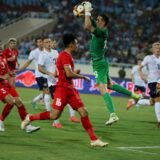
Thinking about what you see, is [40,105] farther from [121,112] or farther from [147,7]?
[147,7]

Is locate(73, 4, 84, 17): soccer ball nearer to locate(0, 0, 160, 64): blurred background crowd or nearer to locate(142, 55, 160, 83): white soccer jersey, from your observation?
locate(142, 55, 160, 83): white soccer jersey

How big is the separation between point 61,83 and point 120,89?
3792 mm

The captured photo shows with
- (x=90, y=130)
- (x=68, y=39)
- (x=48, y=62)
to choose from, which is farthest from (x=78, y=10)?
(x=48, y=62)

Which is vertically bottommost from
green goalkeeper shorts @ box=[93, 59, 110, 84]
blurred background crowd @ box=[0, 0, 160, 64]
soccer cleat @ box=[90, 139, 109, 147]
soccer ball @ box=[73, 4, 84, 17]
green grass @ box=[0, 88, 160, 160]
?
blurred background crowd @ box=[0, 0, 160, 64]

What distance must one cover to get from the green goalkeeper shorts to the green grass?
1.26 m

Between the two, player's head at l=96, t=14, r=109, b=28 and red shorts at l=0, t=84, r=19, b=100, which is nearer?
red shorts at l=0, t=84, r=19, b=100

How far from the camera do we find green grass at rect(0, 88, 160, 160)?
36.9 ft

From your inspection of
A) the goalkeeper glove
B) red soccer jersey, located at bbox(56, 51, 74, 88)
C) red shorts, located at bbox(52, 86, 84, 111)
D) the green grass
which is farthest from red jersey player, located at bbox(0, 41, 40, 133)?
the goalkeeper glove

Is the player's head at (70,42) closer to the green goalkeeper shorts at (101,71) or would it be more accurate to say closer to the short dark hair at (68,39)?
the short dark hair at (68,39)

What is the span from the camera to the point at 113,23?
4203 centimetres

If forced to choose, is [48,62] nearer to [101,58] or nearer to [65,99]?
[101,58]

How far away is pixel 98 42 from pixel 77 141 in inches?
123

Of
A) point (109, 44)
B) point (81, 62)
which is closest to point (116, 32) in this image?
point (109, 44)

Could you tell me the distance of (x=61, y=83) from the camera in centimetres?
1228
